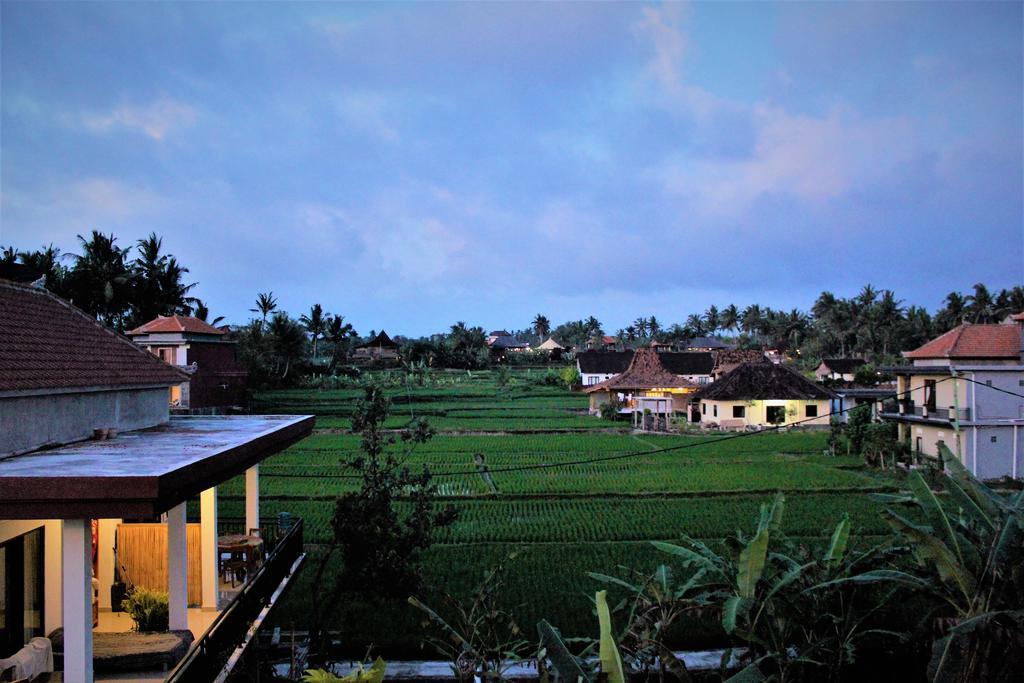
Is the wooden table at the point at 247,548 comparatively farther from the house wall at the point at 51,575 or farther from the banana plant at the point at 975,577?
the banana plant at the point at 975,577

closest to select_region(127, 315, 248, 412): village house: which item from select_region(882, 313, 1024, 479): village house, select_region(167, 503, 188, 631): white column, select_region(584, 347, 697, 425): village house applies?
select_region(584, 347, 697, 425): village house

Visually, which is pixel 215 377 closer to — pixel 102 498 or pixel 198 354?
pixel 198 354

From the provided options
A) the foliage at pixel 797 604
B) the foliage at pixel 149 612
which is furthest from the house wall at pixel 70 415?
the foliage at pixel 797 604

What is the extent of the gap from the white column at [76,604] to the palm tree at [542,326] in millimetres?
120706

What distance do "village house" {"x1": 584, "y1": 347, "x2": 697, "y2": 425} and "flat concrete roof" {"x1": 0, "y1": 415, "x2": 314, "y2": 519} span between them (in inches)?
1383

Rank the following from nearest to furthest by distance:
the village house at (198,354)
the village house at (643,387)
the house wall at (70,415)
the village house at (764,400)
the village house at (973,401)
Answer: the house wall at (70,415)
the village house at (973,401)
the village house at (198,354)
the village house at (764,400)
the village house at (643,387)

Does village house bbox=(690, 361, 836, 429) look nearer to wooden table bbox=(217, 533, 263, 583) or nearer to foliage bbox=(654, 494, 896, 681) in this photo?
foliage bbox=(654, 494, 896, 681)

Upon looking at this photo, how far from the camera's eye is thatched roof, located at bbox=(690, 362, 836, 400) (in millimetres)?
39312

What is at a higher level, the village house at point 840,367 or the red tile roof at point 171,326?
the red tile roof at point 171,326

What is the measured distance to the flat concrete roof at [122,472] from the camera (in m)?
5.22

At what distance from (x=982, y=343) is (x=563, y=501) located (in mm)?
18065

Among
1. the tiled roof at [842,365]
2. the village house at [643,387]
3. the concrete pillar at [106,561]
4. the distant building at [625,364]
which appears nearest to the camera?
the concrete pillar at [106,561]

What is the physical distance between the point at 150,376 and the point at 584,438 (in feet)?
84.8

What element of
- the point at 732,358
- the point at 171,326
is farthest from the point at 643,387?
the point at 171,326
